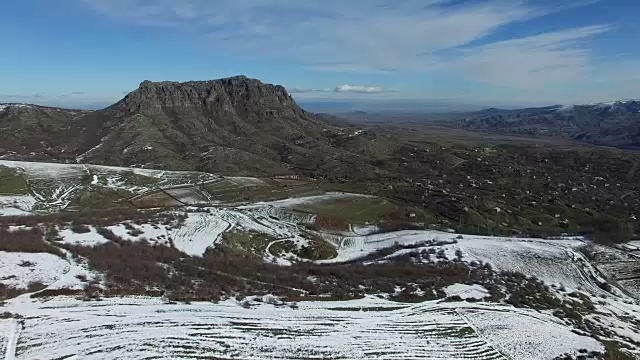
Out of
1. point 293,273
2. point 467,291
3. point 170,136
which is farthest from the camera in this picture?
point 170,136

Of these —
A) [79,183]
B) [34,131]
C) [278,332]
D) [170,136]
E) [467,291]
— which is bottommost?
[467,291]

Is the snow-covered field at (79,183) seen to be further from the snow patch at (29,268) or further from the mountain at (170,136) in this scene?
the snow patch at (29,268)

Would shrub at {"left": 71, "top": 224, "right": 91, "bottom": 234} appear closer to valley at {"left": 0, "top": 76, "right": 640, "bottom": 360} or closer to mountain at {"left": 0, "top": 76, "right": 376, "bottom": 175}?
valley at {"left": 0, "top": 76, "right": 640, "bottom": 360}

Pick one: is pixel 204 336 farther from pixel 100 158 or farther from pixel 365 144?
pixel 365 144

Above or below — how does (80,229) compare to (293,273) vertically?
above

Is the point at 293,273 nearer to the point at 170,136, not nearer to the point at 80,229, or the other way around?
the point at 80,229

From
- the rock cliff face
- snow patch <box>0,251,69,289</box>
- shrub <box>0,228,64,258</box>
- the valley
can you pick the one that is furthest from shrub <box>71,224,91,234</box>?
the rock cliff face

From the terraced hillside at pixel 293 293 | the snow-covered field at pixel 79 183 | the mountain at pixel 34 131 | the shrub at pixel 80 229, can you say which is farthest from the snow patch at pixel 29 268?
the mountain at pixel 34 131

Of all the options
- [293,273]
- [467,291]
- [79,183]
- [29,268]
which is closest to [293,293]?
[293,273]
